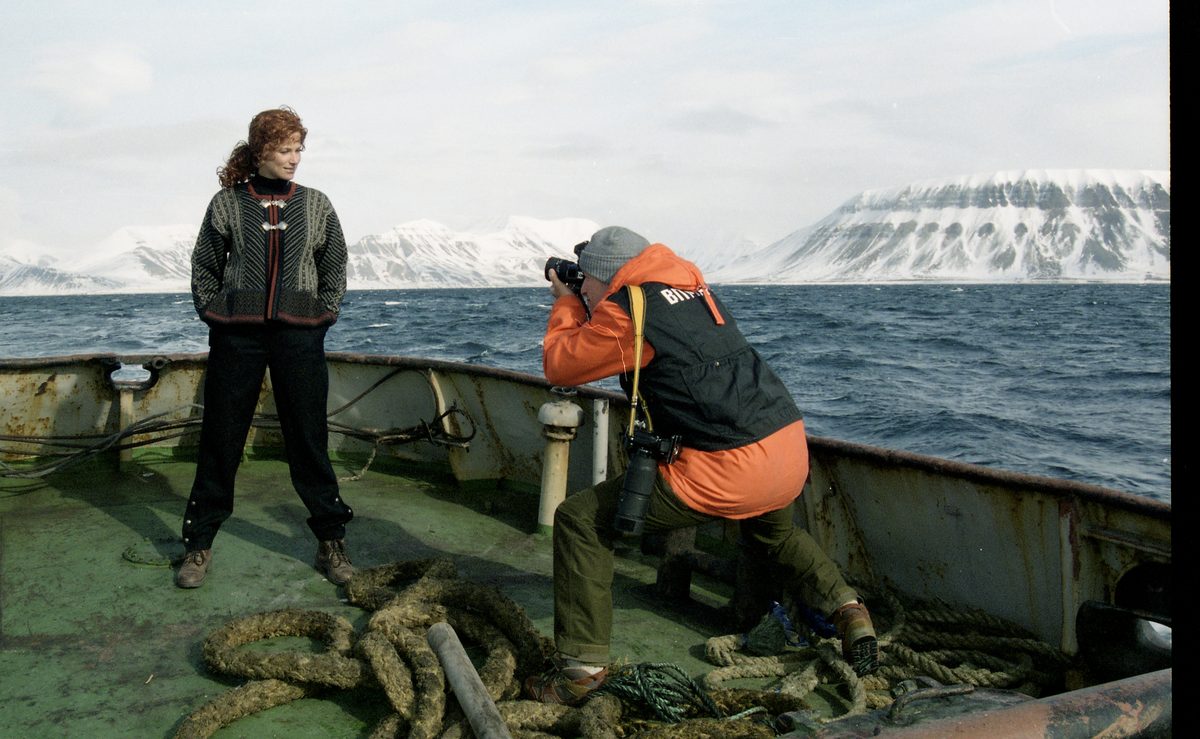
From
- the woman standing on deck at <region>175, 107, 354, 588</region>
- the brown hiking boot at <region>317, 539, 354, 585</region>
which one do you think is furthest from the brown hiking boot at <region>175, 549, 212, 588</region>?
the brown hiking boot at <region>317, 539, 354, 585</region>

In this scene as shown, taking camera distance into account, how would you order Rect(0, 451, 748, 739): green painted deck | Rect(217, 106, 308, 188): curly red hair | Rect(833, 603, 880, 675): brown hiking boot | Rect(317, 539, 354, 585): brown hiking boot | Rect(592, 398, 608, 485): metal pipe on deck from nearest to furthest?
Rect(0, 451, 748, 739): green painted deck, Rect(833, 603, 880, 675): brown hiking boot, Rect(217, 106, 308, 188): curly red hair, Rect(317, 539, 354, 585): brown hiking boot, Rect(592, 398, 608, 485): metal pipe on deck

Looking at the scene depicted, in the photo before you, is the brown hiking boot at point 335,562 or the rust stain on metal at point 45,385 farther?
the rust stain on metal at point 45,385

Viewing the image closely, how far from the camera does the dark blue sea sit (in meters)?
13.5

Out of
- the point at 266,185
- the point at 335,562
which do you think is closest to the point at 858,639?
the point at 335,562

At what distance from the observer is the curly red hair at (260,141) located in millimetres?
3289

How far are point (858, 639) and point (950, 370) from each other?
23.4 m

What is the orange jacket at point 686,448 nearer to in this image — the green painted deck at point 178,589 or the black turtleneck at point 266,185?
the green painted deck at point 178,589

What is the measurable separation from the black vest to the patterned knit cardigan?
4.94ft

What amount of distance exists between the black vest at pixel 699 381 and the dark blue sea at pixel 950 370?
748 cm

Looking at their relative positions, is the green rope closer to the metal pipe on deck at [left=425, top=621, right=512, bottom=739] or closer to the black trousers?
the metal pipe on deck at [left=425, top=621, right=512, bottom=739]

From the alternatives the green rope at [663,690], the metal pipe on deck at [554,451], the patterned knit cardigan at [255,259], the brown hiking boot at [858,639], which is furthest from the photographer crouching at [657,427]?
the metal pipe on deck at [554,451]

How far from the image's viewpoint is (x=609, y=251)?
8.80ft

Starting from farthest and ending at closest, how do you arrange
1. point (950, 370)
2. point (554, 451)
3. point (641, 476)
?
point (950, 370) < point (554, 451) < point (641, 476)

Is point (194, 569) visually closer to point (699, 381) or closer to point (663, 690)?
point (663, 690)
